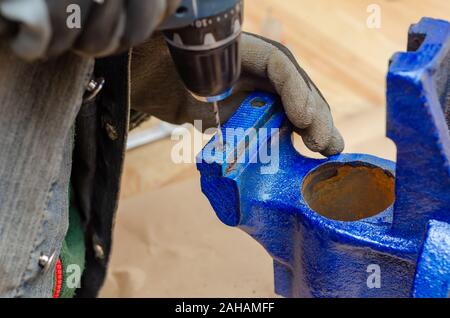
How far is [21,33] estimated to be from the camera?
44 centimetres

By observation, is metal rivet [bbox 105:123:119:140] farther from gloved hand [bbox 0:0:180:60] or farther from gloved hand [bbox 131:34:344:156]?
gloved hand [bbox 0:0:180:60]

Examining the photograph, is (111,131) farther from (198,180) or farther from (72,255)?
(198,180)

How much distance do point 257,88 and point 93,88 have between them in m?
0.21

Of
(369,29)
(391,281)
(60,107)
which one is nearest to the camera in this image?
(60,107)

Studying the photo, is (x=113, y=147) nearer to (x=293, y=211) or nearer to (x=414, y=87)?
(x=293, y=211)

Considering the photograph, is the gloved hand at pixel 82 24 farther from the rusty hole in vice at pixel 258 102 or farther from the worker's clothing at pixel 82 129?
the rusty hole in vice at pixel 258 102

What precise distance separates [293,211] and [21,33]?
372mm

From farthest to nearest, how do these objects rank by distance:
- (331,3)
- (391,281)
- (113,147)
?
(331,3), (113,147), (391,281)

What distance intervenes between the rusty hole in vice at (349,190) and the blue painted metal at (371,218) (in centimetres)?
1

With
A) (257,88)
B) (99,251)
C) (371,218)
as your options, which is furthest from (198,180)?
(371,218)

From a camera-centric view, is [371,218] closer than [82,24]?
No

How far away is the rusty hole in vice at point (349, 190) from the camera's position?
0.73 meters

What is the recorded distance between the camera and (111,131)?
0.76 meters
